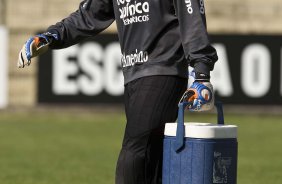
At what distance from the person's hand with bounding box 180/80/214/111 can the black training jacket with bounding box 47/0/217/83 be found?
3.5 inches

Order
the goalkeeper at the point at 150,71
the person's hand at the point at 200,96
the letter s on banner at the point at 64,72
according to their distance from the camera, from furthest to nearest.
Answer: the letter s on banner at the point at 64,72 < the goalkeeper at the point at 150,71 < the person's hand at the point at 200,96

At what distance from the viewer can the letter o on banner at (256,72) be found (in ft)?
58.2

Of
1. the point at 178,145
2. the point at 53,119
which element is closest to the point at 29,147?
the point at 53,119

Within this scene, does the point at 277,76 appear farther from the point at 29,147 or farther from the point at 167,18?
the point at 167,18

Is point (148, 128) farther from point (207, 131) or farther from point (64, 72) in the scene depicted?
point (64, 72)

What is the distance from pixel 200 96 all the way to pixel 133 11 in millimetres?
798

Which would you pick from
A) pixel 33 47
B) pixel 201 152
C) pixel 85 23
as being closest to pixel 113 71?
pixel 85 23

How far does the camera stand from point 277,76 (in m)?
17.8

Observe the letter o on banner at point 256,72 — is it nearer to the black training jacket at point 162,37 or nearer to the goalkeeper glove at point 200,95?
the black training jacket at point 162,37

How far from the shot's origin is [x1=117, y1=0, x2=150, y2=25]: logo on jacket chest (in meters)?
5.55

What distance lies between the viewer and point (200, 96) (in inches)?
201

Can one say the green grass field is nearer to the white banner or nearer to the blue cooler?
the white banner

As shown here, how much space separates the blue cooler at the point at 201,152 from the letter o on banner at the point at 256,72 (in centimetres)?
1264

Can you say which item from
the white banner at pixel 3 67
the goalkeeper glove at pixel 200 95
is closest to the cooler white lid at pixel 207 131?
the goalkeeper glove at pixel 200 95
